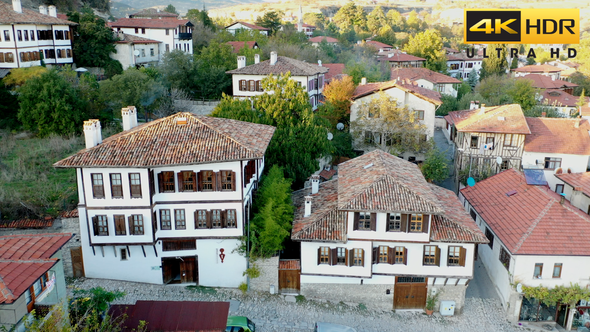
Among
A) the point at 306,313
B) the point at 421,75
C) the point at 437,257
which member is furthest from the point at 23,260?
the point at 421,75

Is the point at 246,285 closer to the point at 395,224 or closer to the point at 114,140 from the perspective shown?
the point at 395,224

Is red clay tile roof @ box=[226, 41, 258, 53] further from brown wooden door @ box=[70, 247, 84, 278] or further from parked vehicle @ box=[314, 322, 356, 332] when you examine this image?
parked vehicle @ box=[314, 322, 356, 332]

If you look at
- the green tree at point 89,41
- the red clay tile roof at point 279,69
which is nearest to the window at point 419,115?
the red clay tile roof at point 279,69

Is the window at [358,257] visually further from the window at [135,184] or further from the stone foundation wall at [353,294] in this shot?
the window at [135,184]

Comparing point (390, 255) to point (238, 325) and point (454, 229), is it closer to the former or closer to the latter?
point (454, 229)

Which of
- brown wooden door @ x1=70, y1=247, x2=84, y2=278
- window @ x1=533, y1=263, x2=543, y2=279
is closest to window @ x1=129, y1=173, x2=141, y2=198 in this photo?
brown wooden door @ x1=70, y1=247, x2=84, y2=278

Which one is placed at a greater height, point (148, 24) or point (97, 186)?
point (148, 24)
